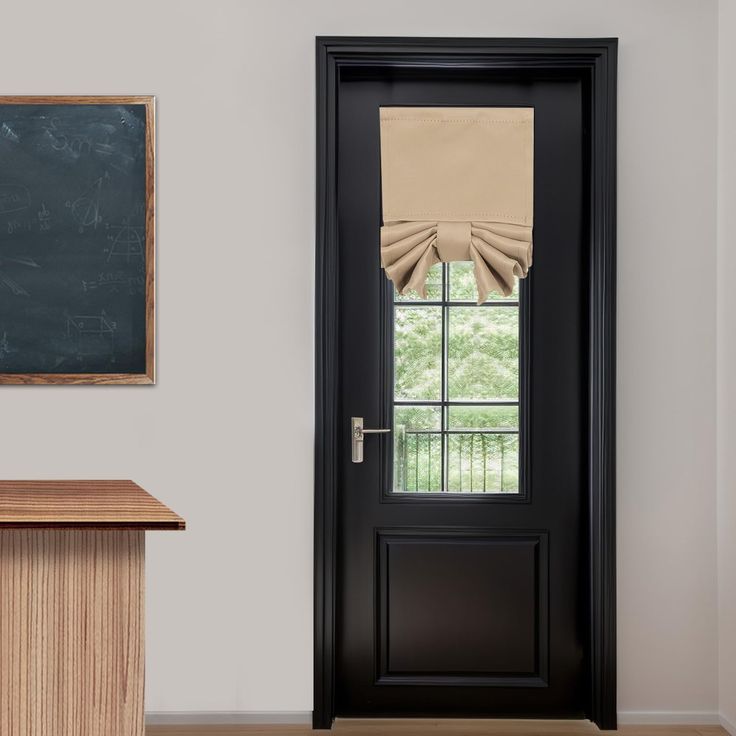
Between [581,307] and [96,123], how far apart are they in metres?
1.75

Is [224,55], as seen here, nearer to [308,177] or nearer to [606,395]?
[308,177]

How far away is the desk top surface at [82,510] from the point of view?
4.30ft

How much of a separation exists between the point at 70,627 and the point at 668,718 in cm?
209

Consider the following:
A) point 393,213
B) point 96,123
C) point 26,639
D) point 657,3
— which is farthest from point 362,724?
point 657,3

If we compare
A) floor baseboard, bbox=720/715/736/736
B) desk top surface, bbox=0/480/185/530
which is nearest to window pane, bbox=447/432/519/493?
floor baseboard, bbox=720/715/736/736

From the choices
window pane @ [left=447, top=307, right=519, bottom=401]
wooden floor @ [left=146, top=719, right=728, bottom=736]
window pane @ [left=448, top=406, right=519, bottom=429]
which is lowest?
wooden floor @ [left=146, top=719, right=728, bottom=736]

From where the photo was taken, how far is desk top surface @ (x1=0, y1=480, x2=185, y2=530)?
51.6 inches

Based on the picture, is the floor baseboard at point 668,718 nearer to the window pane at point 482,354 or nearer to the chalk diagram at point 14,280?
the window pane at point 482,354

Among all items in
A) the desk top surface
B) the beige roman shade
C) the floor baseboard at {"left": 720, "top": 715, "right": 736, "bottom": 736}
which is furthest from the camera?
the beige roman shade

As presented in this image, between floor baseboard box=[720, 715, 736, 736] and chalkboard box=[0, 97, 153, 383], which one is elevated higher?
chalkboard box=[0, 97, 153, 383]

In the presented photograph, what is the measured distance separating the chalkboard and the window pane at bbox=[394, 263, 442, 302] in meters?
0.87

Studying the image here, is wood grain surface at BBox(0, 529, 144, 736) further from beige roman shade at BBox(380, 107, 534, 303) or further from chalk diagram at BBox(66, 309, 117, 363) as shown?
beige roman shade at BBox(380, 107, 534, 303)

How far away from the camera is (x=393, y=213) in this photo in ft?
8.66

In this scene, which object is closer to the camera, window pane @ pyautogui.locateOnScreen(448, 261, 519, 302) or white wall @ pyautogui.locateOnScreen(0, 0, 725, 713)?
white wall @ pyautogui.locateOnScreen(0, 0, 725, 713)
